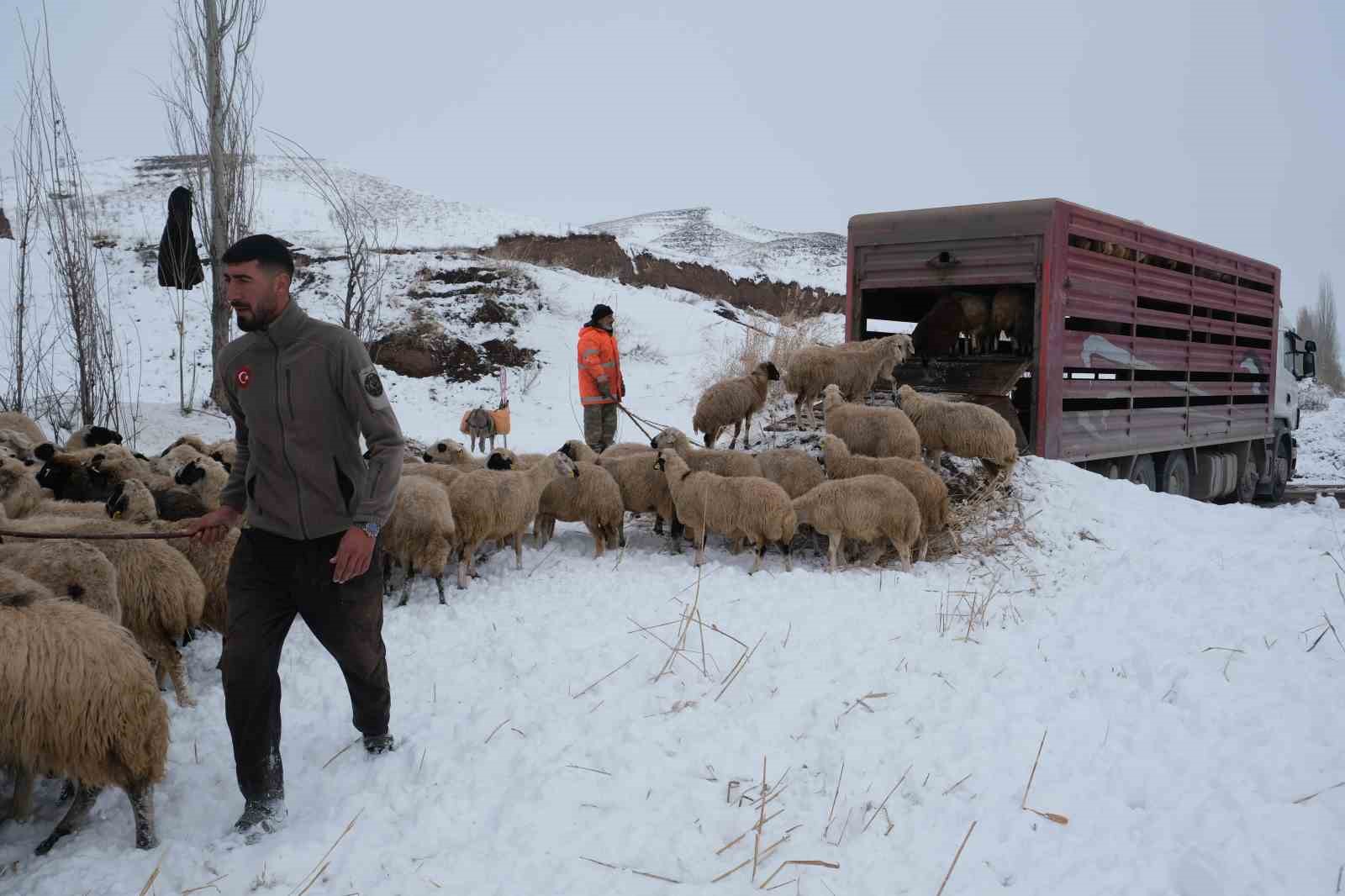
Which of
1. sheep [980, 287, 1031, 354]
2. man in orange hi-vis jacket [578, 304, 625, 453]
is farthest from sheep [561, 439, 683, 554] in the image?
sheep [980, 287, 1031, 354]

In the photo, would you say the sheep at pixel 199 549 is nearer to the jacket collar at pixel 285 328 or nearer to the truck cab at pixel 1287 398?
the jacket collar at pixel 285 328

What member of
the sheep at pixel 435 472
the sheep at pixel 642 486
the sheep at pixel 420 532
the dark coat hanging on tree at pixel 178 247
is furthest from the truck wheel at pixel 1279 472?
the dark coat hanging on tree at pixel 178 247

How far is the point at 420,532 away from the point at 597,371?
14.7ft

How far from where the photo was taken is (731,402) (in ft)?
31.9

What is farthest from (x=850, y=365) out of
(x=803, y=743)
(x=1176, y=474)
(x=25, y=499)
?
(x=25, y=499)

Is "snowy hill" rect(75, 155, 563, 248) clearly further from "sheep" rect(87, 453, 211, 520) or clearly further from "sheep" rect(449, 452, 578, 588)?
"sheep" rect(449, 452, 578, 588)

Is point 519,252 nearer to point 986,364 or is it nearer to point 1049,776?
point 986,364

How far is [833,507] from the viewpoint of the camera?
6.66 metres

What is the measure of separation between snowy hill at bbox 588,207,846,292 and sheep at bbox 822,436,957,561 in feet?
105

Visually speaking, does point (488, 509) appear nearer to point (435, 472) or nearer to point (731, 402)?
point (435, 472)

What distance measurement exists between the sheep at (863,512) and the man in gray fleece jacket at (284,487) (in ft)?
12.9

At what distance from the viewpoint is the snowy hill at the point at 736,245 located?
143 ft

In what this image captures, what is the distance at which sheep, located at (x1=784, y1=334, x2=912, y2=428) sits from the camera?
9734 mm

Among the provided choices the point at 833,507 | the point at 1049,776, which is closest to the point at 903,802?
the point at 1049,776
